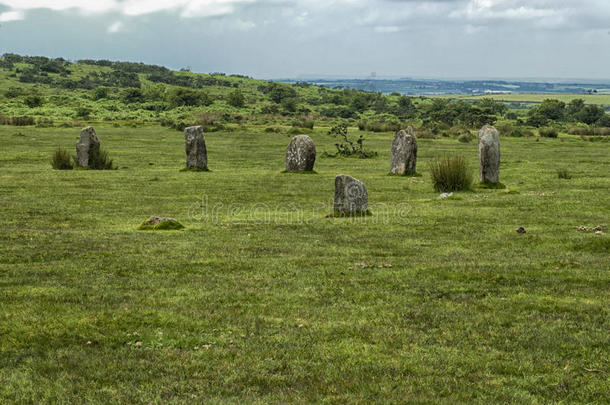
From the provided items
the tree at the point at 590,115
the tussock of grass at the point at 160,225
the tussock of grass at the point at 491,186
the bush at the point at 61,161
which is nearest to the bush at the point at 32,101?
the bush at the point at 61,161

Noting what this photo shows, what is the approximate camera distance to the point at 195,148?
3844cm

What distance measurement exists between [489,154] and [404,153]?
23.2 ft

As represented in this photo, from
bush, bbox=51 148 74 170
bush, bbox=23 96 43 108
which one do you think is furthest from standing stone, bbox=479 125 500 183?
bush, bbox=23 96 43 108

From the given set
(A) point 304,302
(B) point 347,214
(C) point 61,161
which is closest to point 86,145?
(C) point 61,161

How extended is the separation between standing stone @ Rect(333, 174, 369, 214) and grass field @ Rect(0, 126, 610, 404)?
0.71m

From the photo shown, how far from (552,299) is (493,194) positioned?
16.7 metres

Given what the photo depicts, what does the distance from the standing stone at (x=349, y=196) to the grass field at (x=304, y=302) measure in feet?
2.34

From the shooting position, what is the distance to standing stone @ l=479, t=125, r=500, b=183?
100 ft

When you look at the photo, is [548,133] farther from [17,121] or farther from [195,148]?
[17,121]

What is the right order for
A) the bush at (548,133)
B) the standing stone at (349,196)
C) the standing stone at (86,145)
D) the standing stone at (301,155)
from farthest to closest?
the bush at (548,133)
the standing stone at (301,155)
the standing stone at (86,145)
the standing stone at (349,196)

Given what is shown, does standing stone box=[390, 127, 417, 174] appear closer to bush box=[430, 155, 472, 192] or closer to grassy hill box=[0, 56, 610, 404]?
bush box=[430, 155, 472, 192]

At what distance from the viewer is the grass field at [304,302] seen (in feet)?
27.9

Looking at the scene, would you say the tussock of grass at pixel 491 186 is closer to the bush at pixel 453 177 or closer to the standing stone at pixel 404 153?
the bush at pixel 453 177

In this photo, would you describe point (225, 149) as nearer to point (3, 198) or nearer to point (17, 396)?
point (3, 198)
